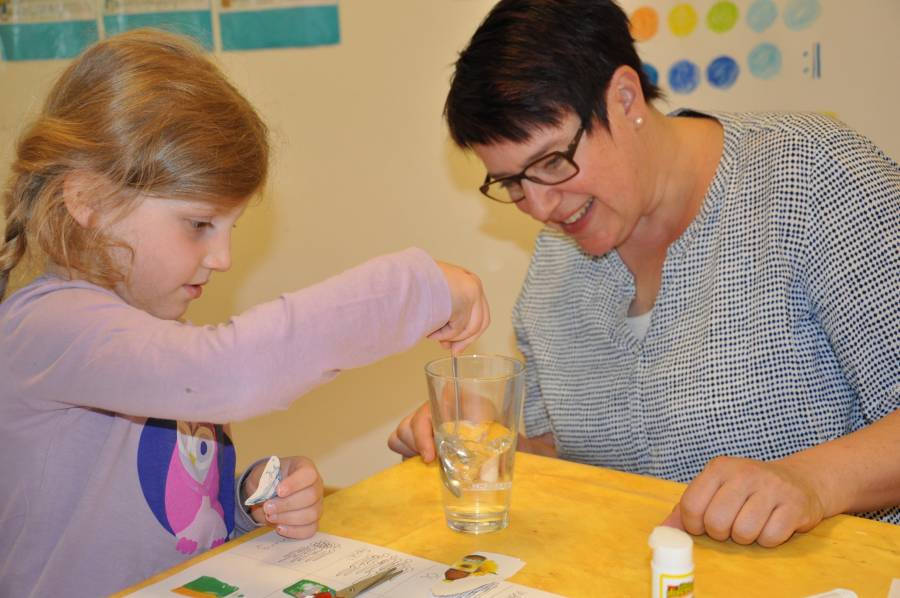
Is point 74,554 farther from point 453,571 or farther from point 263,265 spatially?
point 263,265

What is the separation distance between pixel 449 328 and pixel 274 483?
0.83 feet

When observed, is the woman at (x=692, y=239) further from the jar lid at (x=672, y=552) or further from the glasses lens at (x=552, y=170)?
the jar lid at (x=672, y=552)

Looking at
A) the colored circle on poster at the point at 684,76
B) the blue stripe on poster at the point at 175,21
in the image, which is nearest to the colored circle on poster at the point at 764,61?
the colored circle on poster at the point at 684,76

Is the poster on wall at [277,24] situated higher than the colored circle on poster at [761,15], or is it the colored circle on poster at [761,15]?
the poster on wall at [277,24]

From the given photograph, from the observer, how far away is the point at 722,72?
2068mm

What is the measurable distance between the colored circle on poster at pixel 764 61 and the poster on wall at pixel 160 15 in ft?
4.67

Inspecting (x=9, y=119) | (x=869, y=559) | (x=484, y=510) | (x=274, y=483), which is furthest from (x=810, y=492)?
(x=9, y=119)

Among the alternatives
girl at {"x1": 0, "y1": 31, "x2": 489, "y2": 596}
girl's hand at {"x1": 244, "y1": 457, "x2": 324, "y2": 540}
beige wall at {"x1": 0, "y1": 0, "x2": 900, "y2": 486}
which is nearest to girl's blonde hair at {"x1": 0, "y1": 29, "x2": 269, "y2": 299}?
girl at {"x1": 0, "y1": 31, "x2": 489, "y2": 596}

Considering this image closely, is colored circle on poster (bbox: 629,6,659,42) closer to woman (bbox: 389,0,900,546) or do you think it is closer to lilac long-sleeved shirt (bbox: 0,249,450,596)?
woman (bbox: 389,0,900,546)

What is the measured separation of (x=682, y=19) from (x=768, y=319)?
0.97 m

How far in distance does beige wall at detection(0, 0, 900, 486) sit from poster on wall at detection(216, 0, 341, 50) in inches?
1.3

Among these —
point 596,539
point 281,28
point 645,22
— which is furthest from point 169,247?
point 281,28

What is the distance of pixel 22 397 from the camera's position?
998 millimetres

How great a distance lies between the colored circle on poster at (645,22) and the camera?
2104 millimetres
